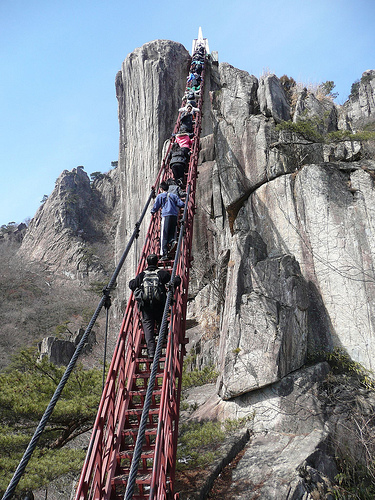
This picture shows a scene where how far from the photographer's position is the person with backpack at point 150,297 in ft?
19.1

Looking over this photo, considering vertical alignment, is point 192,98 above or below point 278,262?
above

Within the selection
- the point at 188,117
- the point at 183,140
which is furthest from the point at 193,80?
the point at 183,140

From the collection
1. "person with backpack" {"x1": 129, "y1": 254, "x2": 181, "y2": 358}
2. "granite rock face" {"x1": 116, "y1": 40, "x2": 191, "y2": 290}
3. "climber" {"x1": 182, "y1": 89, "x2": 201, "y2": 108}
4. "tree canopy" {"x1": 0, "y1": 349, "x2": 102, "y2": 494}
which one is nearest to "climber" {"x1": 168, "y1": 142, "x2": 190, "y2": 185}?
"person with backpack" {"x1": 129, "y1": 254, "x2": 181, "y2": 358}

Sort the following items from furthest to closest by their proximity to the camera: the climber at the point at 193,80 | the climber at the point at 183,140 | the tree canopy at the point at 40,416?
the climber at the point at 193,80 < the climber at the point at 183,140 < the tree canopy at the point at 40,416

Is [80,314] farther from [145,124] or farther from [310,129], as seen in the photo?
[310,129]

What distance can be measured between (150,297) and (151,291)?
0.30 feet

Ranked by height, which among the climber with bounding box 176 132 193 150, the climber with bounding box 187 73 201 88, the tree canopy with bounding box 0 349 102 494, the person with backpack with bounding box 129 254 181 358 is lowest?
the tree canopy with bounding box 0 349 102 494

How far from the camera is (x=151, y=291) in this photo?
5.84 meters

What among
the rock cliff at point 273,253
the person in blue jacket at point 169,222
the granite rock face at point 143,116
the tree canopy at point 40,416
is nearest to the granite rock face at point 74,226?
the granite rock face at point 143,116

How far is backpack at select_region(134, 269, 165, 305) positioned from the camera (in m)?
5.83

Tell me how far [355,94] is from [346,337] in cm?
4842

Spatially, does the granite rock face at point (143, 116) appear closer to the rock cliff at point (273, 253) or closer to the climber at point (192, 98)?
the rock cliff at point (273, 253)

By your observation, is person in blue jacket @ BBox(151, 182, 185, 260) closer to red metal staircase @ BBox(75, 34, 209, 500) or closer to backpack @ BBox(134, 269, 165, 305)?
red metal staircase @ BBox(75, 34, 209, 500)

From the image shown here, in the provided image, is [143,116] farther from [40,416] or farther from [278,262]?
[40,416]
